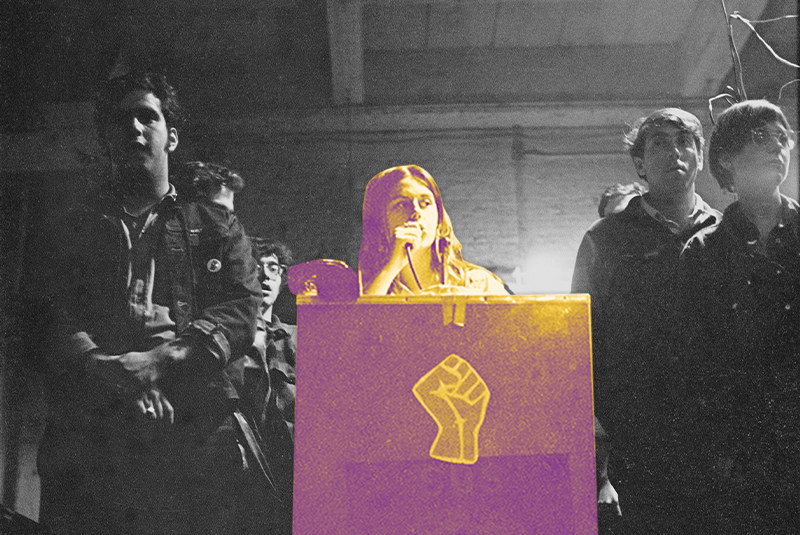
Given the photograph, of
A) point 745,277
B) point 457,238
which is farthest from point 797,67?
point 457,238

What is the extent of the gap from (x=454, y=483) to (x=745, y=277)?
1.42 meters

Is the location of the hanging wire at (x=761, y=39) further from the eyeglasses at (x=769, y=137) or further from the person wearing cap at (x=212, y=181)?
the person wearing cap at (x=212, y=181)

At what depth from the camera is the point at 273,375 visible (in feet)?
10.0

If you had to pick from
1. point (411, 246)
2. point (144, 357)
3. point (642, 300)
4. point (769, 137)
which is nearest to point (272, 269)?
point (144, 357)

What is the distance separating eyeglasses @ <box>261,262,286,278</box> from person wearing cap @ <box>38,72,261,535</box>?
45 mm

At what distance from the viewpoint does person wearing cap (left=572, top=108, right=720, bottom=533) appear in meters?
2.75

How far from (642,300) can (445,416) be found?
991mm

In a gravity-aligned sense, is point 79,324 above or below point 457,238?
below

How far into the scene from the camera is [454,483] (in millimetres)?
2389

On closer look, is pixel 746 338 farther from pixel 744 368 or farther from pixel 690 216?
pixel 690 216

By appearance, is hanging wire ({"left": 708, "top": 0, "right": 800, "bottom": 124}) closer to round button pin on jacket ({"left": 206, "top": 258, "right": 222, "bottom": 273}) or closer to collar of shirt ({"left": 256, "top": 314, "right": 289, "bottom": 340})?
collar of shirt ({"left": 256, "top": 314, "right": 289, "bottom": 340})

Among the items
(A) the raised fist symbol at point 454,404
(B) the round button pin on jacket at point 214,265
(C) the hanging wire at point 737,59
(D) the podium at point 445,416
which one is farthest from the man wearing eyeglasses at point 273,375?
(C) the hanging wire at point 737,59

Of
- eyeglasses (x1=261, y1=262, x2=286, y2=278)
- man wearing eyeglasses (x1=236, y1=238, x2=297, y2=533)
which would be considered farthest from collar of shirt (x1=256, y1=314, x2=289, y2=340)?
eyeglasses (x1=261, y1=262, x2=286, y2=278)

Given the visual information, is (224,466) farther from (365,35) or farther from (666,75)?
(666,75)
